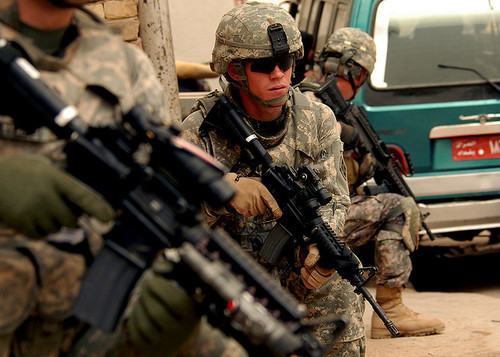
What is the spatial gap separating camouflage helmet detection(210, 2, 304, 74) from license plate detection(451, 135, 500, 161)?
8.41 ft

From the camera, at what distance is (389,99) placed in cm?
586

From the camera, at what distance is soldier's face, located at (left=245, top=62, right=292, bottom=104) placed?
11.6 ft

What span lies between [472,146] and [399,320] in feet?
5.32

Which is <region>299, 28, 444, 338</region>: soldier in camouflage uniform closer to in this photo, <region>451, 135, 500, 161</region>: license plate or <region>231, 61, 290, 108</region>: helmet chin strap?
<region>451, 135, 500, 161</region>: license plate

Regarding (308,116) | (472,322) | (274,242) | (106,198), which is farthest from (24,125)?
(472,322)

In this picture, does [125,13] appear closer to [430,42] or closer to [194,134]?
[194,134]

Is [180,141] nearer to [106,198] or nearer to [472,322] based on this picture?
[106,198]

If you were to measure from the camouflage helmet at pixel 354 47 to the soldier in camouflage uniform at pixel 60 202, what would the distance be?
133 inches

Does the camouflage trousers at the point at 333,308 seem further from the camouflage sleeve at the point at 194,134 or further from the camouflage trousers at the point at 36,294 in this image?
the camouflage trousers at the point at 36,294

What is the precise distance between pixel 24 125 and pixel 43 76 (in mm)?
148

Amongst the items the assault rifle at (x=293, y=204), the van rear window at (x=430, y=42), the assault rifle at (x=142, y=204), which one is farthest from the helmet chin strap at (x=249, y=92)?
the van rear window at (x=430, y=42)

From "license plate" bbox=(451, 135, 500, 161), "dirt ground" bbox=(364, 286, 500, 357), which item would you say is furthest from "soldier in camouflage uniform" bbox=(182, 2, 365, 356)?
"license plate" bbox=(451, 135, 500, 161)

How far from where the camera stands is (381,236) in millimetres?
5137

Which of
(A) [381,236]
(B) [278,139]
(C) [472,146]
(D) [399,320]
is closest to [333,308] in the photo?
(B) [278,139]
